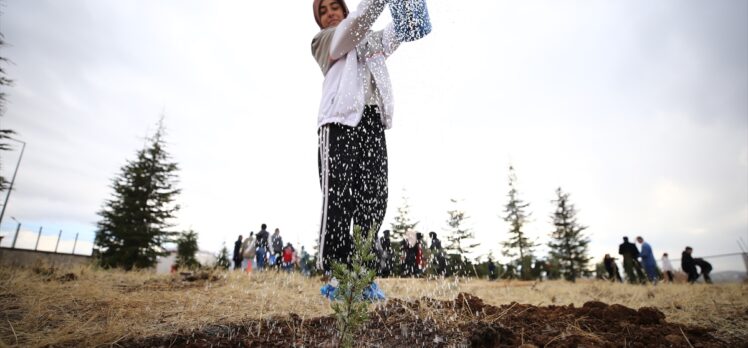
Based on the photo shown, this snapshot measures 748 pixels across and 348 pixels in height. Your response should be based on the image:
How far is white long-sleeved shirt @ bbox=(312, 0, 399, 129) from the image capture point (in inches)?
97.9

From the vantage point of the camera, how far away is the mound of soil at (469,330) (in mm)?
1484

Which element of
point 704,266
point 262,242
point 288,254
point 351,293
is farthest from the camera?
point 288,254

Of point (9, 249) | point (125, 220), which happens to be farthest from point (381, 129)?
point (9, 249)

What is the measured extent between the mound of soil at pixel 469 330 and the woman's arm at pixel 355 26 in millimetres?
1963

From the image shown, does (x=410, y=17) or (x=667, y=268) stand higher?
(x=410, y=17)

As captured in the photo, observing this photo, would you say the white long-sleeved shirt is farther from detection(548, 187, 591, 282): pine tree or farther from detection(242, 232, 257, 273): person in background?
detection(548, 187, 591, 282): pine tree

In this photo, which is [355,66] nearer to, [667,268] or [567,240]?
[667,268]

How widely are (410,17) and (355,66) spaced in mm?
581

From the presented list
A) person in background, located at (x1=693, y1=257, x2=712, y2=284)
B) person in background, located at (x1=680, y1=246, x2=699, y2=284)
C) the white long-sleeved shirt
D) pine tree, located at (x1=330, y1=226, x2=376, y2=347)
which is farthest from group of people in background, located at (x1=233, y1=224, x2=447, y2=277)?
person in background, located at (x1=693, y1=257, x2=712, y2=284)

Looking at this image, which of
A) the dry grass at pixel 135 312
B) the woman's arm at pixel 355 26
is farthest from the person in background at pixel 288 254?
the woman's arm at pixel 355 26

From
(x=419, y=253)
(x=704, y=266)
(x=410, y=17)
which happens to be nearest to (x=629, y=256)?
(x=704, y=266)

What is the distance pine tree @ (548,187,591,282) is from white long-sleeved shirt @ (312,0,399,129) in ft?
129

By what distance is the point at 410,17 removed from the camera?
2604 millimetres

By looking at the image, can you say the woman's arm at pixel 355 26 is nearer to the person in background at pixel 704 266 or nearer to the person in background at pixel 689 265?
the person in background at pixel 689 265
